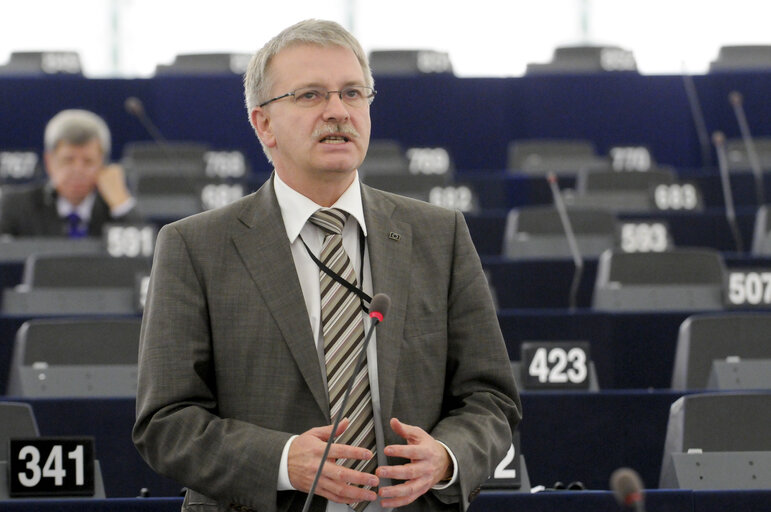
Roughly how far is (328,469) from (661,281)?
389 centimetres

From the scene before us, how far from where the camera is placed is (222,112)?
9.37 metres

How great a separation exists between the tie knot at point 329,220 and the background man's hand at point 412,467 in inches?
13.2

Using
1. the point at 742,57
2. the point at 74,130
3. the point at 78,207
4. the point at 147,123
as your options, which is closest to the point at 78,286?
the point at 74,130

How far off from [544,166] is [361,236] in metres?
6.49

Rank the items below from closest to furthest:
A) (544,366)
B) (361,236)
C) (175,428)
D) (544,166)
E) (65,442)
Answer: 1. (175,428)
2. (361,236)
3. (65,442)
4. (544,366)
5. (544,166)

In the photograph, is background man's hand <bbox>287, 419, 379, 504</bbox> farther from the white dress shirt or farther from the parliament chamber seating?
the parliament chamber seating

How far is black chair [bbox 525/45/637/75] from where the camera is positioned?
33.7 feet

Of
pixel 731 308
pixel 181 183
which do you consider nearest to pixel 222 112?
pixel 181 183

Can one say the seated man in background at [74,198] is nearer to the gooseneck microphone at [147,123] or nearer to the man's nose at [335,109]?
the gooseneck microphone at [147,123]

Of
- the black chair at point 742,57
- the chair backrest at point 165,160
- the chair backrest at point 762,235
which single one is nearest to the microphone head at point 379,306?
the chair backrest at point 762,235

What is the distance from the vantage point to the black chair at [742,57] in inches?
402

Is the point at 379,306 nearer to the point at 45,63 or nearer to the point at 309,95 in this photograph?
the point at 309,95

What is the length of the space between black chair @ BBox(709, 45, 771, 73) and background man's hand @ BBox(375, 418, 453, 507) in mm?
8408

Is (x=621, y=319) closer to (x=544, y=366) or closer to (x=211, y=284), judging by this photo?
(x=544, y=366)
